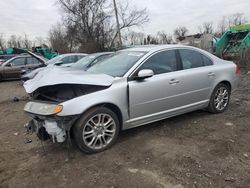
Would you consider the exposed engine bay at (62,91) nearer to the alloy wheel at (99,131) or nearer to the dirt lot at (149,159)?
the alloy wheel at (99,131)

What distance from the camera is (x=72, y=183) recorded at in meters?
2.86

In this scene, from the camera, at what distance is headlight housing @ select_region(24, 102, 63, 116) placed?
10.4ft

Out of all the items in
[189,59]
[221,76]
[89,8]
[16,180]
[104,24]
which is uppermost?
[89,8]

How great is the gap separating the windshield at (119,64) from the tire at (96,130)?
2.45 feet

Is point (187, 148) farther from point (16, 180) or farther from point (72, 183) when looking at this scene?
point (16, 180)

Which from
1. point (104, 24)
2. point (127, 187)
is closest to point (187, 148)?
point (127, 187)

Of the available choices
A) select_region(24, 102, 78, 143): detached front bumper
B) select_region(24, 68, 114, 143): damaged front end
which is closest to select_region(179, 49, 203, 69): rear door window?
select_region(24, 68, 114, 143): damaged front end

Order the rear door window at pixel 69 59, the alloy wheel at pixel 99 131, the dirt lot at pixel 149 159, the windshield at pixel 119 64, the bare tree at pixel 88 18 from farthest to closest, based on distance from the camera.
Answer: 1. the bare tree at pixel 88 18
2. the rear door window at pixel 69 59
3. the windshield at pixel 119 64
4. the alloy wheel at pixel 99 131
5. the dirt lot at pixel 149 159

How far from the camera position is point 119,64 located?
422 cm

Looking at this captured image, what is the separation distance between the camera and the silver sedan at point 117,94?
3.32 meters

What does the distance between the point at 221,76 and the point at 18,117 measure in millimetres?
4863

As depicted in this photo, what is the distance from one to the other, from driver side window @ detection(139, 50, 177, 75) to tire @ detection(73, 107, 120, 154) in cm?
103

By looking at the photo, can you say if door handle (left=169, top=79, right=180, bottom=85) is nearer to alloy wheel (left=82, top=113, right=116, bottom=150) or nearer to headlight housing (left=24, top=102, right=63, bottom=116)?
alloy wheel (left=82, top=113, right=116, bottom=150)

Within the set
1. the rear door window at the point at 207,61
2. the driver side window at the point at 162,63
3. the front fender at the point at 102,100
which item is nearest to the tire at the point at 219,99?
the rear door window at the point at 207,61
